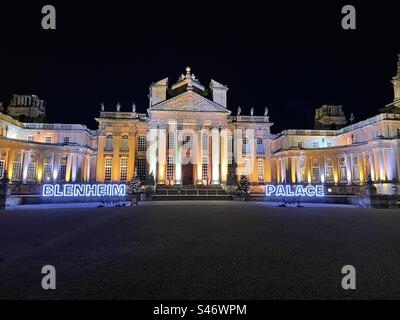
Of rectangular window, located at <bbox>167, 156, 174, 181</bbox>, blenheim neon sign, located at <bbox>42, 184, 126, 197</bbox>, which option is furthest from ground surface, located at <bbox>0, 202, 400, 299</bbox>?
rectangular window, located at <bbox>167, 156, 174, 181</bbox>

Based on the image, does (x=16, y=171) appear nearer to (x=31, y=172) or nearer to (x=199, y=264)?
(x=31, y=172)

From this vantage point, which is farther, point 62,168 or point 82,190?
point 62,168

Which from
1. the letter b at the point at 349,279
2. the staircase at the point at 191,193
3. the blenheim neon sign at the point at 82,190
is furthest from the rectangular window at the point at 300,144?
the letter b at the point at 349,279

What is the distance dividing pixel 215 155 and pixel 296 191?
45.4 ft

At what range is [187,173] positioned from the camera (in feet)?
123

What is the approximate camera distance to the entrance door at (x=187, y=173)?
123 ft

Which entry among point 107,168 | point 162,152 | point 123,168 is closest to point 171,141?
point 162,152

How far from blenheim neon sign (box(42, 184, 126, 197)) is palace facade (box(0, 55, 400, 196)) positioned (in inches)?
340

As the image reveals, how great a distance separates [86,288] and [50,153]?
1609 inches

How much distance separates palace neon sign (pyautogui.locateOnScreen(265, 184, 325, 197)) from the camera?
25047 millimetres

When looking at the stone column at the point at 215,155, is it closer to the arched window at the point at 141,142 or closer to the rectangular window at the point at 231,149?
the rectangular window at the point at 231,149

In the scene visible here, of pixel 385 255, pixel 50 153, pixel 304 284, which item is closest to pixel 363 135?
pixel 385 255

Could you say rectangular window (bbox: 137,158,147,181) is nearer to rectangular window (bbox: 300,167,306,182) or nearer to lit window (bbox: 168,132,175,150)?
lit window (bbox: 168,132,175,150)
